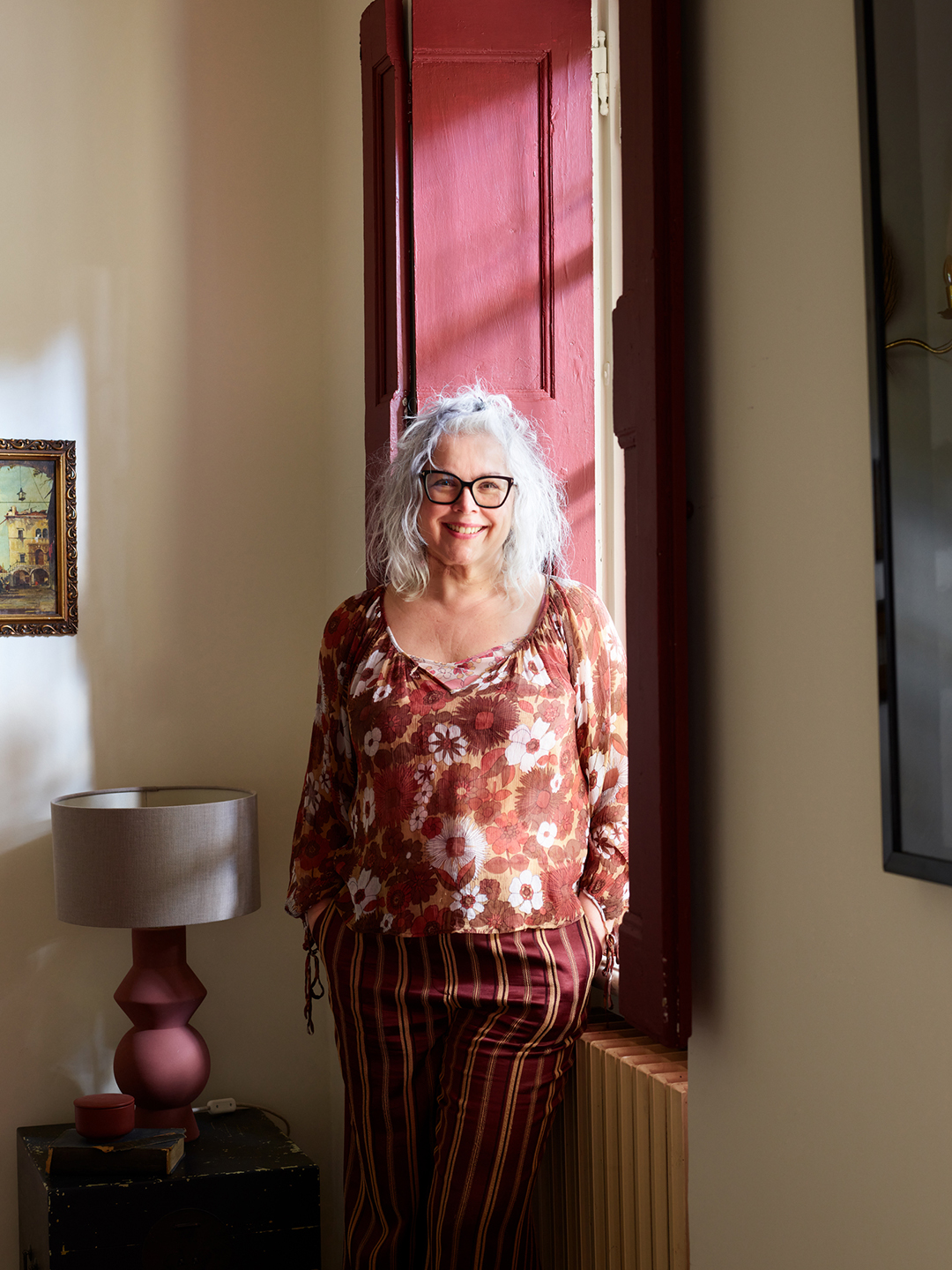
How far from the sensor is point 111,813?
2.49m

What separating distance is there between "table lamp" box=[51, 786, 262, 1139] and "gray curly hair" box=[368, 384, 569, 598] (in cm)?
83

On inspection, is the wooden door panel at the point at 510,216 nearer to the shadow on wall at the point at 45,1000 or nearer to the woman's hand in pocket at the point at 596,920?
the woman's hand in pocket at the point at 596,920

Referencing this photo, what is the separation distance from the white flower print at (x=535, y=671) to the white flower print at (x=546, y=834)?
222 mm

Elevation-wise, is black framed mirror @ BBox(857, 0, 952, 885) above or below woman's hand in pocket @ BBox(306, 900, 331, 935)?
above

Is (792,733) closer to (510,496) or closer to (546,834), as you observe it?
(546,834)

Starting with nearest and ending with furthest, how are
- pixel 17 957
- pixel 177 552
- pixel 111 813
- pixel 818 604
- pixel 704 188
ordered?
1. pixel 818 604
2. pixel 704 188
3. pixel 111 813
4. pixel 17 957
5. pixel 177 552

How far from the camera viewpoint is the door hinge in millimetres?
2316

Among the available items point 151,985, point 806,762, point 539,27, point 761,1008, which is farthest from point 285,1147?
point 539,27

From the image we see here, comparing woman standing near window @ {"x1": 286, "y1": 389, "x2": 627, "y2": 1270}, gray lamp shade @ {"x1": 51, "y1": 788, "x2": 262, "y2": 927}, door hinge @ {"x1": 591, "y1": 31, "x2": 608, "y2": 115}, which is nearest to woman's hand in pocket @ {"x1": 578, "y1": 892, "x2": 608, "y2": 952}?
woman standing near window @ {"x1": 286, "y1": 389, "x2": 627, "y2": 1270}

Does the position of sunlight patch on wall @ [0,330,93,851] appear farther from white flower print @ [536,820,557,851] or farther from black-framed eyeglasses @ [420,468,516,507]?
white flower print @ [536,820,557,851]

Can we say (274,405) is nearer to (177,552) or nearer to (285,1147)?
(177,552)

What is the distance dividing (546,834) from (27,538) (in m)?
1.62

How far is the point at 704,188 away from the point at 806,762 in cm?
62

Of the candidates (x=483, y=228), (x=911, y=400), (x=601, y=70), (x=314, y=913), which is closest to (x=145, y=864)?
(x=314, y=913)
